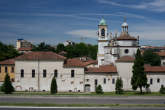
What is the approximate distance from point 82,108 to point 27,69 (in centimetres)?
2424

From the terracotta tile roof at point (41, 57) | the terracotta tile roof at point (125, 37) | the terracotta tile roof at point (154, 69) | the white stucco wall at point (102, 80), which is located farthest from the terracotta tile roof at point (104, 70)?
the terracotta tile roof at point (125, 37)

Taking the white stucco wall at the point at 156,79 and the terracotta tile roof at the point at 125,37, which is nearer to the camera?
the white stucco wall at the point at 156,79

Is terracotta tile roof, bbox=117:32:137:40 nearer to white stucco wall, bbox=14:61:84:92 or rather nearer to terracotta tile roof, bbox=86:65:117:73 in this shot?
terracotta tile roof, bbox=86:65:117:73

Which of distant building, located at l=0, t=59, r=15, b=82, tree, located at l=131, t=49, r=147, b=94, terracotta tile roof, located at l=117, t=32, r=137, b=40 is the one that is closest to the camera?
tree, located at l=131, t=49, r=147, b=94

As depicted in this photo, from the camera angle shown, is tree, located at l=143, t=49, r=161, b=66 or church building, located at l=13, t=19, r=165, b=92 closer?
church building, located at l=13, t=19, r=165, b=92

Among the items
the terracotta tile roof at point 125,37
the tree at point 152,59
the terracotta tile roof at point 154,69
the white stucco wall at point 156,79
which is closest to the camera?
the terracotta tile roof at point 154,69

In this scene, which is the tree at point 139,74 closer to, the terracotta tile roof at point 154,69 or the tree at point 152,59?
the terracotta tile roof at point 154,69

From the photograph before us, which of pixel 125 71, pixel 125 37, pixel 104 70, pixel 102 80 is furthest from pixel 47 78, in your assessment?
pixel 125 37

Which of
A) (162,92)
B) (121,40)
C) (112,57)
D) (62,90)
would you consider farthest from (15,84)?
(162,92)

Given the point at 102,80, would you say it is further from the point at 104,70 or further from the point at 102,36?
the point at 102,36

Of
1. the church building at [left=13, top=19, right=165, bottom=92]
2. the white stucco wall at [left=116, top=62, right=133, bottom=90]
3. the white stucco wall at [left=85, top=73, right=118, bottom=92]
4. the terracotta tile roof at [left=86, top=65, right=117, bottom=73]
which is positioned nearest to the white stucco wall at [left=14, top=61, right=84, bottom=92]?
the church building at [left=13, top=19, right=165, bottom=92]

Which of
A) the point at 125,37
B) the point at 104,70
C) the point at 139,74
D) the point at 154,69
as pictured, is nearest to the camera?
the point at 139,74

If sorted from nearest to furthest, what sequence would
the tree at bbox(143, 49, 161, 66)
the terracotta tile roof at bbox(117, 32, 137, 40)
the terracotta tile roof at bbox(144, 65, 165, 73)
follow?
the terracotta tile roof at bbox(144, 65, 165, 73) < the terracotta tile roof at bbox(117, 32, 137, 40) < the tree at bbox(143, 49, 161, 66)

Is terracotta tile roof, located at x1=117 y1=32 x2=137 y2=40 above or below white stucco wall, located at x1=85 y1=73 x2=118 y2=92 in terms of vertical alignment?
above
